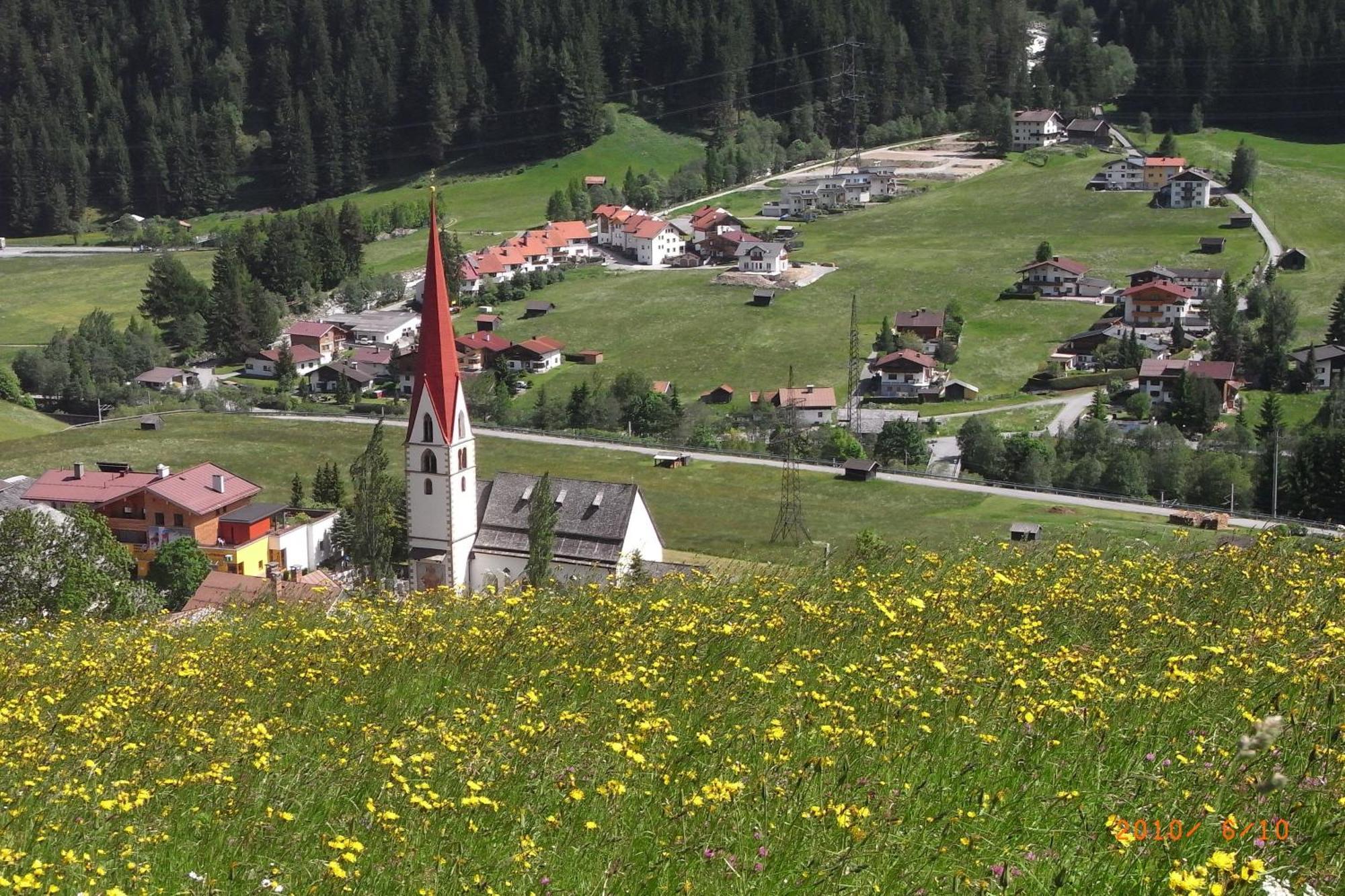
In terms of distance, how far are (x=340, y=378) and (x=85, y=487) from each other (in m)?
42.0

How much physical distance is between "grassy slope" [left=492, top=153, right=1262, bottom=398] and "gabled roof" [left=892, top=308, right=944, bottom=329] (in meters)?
2.01

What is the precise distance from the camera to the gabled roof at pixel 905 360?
8562 centimetres

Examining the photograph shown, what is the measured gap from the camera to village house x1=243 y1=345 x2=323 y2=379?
9931cm

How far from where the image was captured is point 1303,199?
390ft

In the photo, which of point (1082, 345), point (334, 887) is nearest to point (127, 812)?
point (334, 887)

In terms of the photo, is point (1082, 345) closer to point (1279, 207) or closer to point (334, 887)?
point (1279, 207)

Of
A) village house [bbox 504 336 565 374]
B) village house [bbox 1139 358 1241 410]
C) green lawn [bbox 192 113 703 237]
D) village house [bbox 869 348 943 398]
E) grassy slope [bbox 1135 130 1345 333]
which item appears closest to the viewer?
village house [bbox 1139 358 1241 410]

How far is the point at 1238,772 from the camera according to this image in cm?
716

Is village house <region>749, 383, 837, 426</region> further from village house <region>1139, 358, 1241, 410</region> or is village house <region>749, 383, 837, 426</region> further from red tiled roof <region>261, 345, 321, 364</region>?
red tiled roof <region>261, 345, 321, 364</region>

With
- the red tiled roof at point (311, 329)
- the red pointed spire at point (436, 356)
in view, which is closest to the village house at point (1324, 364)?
the red pointed spire at point (436, 356)

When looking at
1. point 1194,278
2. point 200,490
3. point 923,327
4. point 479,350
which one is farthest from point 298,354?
point 1194,278

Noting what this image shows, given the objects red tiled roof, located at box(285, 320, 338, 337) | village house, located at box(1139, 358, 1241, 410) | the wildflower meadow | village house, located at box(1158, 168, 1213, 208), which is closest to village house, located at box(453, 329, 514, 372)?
red tiled roof, located at box(285, 320, 338, 337)
